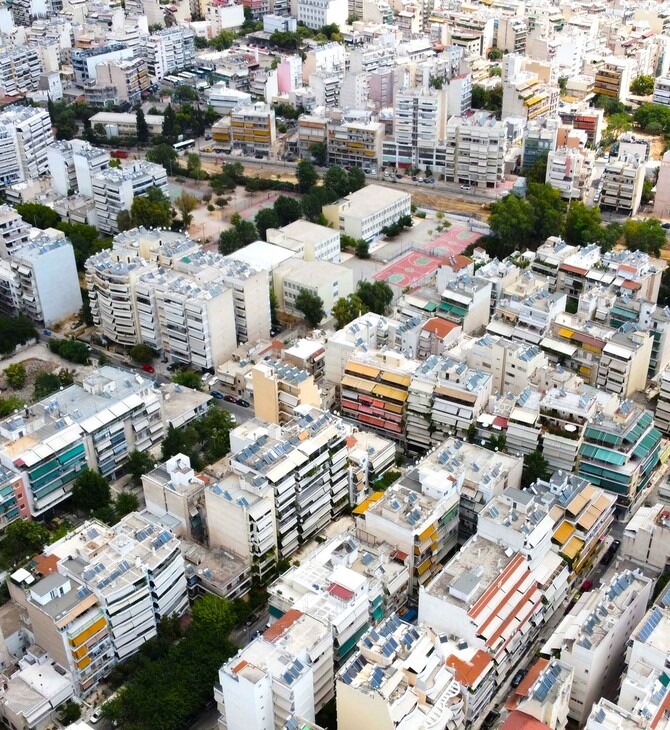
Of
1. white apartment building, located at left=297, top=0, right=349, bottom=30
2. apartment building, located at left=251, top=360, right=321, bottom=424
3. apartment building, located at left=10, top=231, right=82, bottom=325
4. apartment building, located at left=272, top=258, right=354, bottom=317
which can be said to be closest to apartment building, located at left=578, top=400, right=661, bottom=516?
apartment building, located at left=251, top=360, right=321, bottom=424

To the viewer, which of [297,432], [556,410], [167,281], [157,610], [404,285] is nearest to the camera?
[157,610]

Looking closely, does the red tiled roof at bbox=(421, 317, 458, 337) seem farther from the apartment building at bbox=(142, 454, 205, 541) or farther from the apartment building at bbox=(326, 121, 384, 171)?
the apartment building at bbox=(326, 121, 384, 171)

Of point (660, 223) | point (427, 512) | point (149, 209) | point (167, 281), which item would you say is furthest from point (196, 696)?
point (660, 223)

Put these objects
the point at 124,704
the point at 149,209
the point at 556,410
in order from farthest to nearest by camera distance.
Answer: the point at 149,209 < the point at 556,410 < the point at 124,704

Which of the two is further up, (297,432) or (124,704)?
(297,432)

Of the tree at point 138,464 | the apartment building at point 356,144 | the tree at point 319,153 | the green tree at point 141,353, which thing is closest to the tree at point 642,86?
the apartment building at point 356,144

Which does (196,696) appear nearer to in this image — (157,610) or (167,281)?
(157,610)

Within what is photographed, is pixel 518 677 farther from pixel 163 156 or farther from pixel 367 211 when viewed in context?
pixel 163 156
